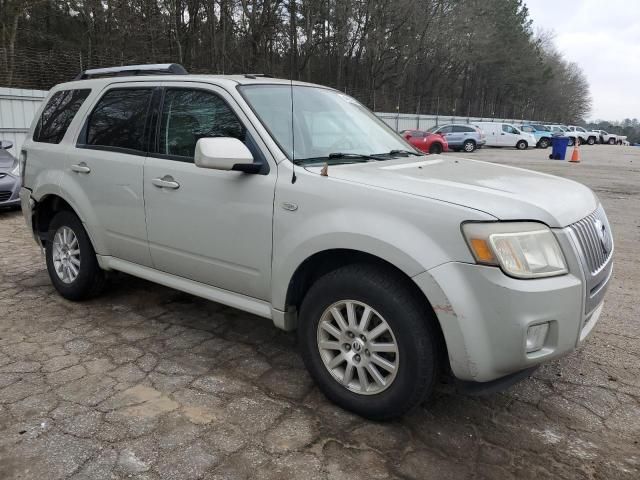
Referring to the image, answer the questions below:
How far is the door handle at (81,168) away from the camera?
411 centimetres

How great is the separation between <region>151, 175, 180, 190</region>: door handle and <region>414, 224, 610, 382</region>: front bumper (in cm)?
182

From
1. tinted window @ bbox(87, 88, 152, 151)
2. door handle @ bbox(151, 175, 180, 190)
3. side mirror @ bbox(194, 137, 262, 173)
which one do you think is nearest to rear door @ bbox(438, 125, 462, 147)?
tinted window @ bbox(87, 88, 152, 151)

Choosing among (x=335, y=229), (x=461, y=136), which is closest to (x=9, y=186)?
(x=335, y=229)

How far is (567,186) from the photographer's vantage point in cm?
309

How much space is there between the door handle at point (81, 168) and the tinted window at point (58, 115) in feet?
1.42

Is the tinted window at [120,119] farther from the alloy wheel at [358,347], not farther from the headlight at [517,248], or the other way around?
the headlight at [517,248]

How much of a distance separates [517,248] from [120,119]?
10.1 feet

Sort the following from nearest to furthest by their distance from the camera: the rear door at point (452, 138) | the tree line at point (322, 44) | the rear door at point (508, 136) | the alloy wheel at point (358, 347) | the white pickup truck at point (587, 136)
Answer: the alloy wheel at point (358, 347) → the tree line at point (322, 44) → the rear door at point (452, 138) → the rear door at point (508, 136) → the white pickup truck at point (587, 136)

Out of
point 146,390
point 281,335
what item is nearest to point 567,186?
point 281,335

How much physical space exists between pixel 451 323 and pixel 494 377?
1.11 feet

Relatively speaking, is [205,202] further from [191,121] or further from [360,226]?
[360,226]

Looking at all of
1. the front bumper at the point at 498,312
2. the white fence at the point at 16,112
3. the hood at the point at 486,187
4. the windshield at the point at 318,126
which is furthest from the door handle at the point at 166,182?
the white fence at the point at 16,112

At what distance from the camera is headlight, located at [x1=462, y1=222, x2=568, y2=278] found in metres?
2.35

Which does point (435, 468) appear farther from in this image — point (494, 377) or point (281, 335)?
point (281, 335)
